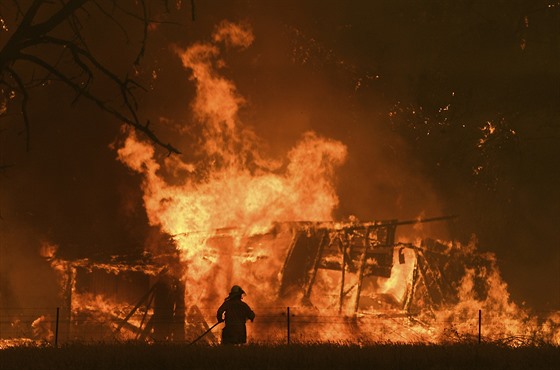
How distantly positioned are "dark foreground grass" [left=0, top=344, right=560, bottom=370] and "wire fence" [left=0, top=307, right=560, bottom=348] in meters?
7.48

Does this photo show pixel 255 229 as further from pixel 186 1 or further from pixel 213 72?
pixel 186 1

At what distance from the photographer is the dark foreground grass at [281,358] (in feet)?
36.1

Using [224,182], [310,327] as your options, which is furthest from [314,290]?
[224,182]

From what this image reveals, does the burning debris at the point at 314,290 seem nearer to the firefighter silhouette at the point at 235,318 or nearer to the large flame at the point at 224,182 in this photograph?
the large flame at the point at 224,182

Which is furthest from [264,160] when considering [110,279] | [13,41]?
[13,41]

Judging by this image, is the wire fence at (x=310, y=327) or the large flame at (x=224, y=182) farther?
the large flame at (x=224, y=182)

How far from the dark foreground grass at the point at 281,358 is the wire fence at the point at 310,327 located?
7478 millimetres

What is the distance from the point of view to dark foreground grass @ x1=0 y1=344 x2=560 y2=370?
11.0 meters

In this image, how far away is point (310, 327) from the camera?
21078 millimetres

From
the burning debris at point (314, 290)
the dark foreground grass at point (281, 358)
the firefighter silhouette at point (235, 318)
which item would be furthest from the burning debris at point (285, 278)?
the dark foreground grass at point (281, 358)

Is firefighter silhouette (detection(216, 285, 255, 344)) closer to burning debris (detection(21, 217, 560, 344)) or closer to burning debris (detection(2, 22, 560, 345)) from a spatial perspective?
burning debris (detection(2, 22, 560, 345))

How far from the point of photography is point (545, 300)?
2597 cm

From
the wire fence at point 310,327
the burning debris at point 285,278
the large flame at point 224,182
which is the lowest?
the wire fence at point 310,327

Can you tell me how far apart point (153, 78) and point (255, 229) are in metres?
8.36
